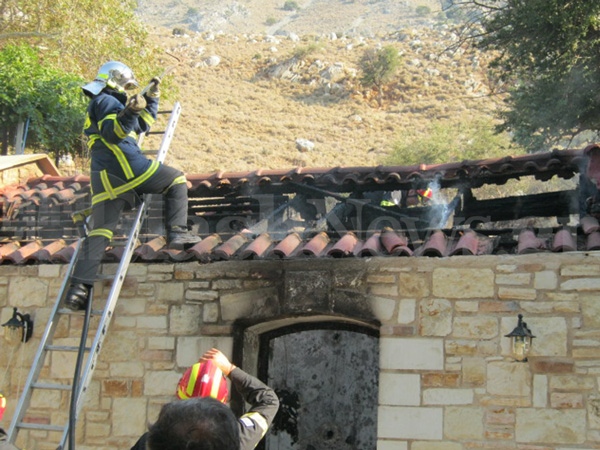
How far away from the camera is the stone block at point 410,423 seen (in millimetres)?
5719

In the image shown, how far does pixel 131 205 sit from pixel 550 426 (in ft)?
12.4

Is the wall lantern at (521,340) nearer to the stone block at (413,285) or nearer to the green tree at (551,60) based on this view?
the stone block at (413,285)

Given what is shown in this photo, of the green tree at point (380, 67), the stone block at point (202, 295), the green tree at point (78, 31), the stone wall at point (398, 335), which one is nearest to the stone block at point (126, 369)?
the stone wall at point (398, 335)

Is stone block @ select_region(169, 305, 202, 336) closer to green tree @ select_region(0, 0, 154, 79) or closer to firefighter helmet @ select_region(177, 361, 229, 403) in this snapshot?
firefighter helmet @ select_region(177, 361, 229, 403)

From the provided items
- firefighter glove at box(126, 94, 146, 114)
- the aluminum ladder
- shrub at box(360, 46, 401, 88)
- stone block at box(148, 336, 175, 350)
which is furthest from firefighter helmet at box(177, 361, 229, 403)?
shrub at box(360, 46, 401, 88)

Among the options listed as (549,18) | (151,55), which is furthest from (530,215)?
(151,55)

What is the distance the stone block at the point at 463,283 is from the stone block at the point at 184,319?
84.2 inches

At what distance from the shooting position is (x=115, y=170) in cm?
574

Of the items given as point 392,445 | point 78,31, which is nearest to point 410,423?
point 392,445

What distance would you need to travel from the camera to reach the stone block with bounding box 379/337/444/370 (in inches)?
229

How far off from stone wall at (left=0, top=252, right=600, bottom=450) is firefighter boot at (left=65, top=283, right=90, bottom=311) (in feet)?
3.73

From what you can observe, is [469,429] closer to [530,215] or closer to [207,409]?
[530,215]

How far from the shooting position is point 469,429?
5621mm

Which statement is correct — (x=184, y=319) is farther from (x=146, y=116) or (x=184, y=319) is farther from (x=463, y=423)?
(x=463, y=423)
